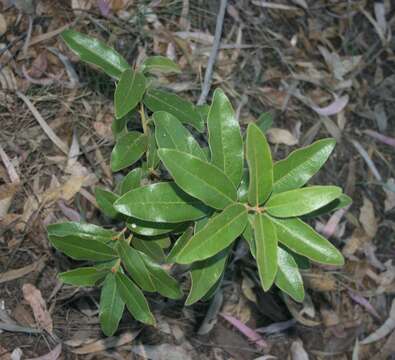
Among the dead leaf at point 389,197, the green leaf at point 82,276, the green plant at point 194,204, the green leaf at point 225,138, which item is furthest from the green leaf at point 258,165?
the dead leaf at point 389,197

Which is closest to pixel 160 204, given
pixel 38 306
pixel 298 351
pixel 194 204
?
pixel 194 204

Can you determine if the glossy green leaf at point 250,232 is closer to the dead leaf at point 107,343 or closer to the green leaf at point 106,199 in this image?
the green leaf at point 106,199

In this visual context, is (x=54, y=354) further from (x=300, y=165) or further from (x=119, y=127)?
(x=300, y=165)

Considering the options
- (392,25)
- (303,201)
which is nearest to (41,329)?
(303,201)

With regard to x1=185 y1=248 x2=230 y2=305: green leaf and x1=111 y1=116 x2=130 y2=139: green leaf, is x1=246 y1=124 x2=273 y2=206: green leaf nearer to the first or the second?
x1=185 y1=248 x2=230 y2=305: green leaf

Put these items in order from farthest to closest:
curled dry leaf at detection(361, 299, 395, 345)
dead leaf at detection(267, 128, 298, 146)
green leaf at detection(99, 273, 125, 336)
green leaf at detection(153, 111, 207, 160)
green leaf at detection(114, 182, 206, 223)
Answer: dead leaf at detection(267, 128, 298, 146), curled dry leaf at detection(361, 299, 395, 345), green leaf at detection(99, 273, 125, 336), green leaf at detection(153, 111, 207, 160), green leaf at detection(114, 182, 206, 223)

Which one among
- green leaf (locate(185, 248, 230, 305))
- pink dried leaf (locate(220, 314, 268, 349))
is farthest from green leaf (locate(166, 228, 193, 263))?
pink dried leaf (locate(220, 314, 268, 349))
